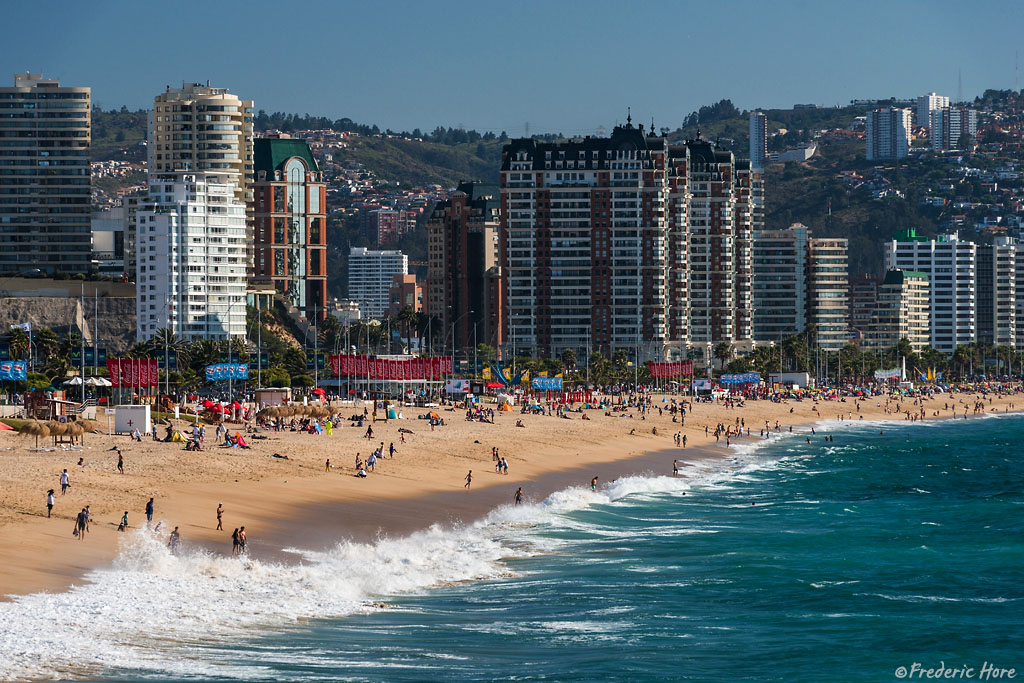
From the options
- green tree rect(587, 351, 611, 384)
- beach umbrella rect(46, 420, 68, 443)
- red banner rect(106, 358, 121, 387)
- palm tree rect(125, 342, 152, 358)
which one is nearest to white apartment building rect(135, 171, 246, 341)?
green tree rect(587, 351, 611, 384)

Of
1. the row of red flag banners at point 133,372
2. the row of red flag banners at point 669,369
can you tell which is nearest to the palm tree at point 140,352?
the row of red flag banners at point 133,372

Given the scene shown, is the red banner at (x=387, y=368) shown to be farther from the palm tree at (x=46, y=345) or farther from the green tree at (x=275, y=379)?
the palm tree at (x=46, y=345)

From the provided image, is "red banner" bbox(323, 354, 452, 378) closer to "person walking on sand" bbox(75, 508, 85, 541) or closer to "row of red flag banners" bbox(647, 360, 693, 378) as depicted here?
"row of red flag banners" bbox(647, 360, 693, 378)

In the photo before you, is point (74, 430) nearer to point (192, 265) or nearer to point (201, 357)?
point (201, 357)

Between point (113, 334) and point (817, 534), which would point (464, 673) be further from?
point (113, 334)

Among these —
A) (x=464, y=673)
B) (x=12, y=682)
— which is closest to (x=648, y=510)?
(x=464, y=673)

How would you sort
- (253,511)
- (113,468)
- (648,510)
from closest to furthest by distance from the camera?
(253,511) < (113,468) < (648,510)

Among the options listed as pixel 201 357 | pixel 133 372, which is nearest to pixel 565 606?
pixel 133 372
